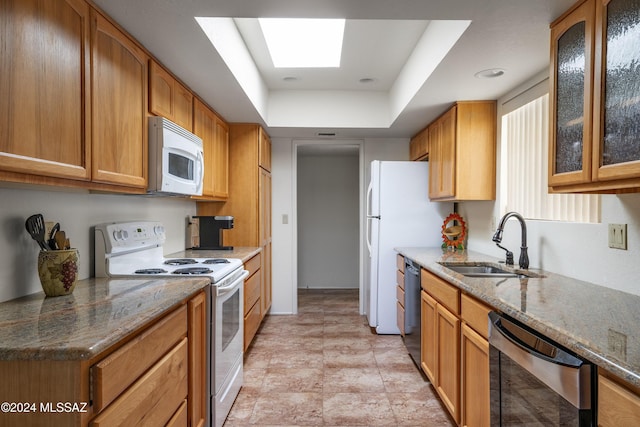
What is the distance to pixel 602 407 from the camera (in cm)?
96

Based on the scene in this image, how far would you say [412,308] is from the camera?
2938 mm

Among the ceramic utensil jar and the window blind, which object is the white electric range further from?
the window blind

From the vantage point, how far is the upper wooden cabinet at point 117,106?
60.6 inches

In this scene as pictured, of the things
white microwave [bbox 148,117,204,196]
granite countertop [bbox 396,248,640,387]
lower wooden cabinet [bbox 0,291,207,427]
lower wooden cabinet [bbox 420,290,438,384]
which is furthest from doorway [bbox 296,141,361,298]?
lower wooden cabinet [bbox 0,291,207,427]

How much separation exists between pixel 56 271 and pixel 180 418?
809 mm

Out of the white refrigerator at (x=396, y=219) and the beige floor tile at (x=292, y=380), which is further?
the white refrigerator at (x=396, y=219)

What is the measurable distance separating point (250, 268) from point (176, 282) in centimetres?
129

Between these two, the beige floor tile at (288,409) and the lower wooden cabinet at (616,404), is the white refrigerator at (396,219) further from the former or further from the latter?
the lower wooden cabinet at (616,404)

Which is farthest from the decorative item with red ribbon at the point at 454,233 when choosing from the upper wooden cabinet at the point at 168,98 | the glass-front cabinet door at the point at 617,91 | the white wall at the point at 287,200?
the upper wooden cabinet at the point at 168,98

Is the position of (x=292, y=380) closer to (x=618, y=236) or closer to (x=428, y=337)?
(x=428, y=337)

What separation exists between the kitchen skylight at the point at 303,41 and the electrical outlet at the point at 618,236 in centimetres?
197

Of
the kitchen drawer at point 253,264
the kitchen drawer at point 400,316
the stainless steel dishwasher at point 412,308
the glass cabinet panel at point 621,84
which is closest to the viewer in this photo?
the glass cabinet panel at point 621,84

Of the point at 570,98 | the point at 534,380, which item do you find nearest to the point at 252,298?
the point at 534,380

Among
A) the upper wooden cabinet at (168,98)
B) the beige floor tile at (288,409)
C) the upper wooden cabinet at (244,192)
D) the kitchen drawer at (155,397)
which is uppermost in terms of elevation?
the upper wooden cabinet at (168,98)
